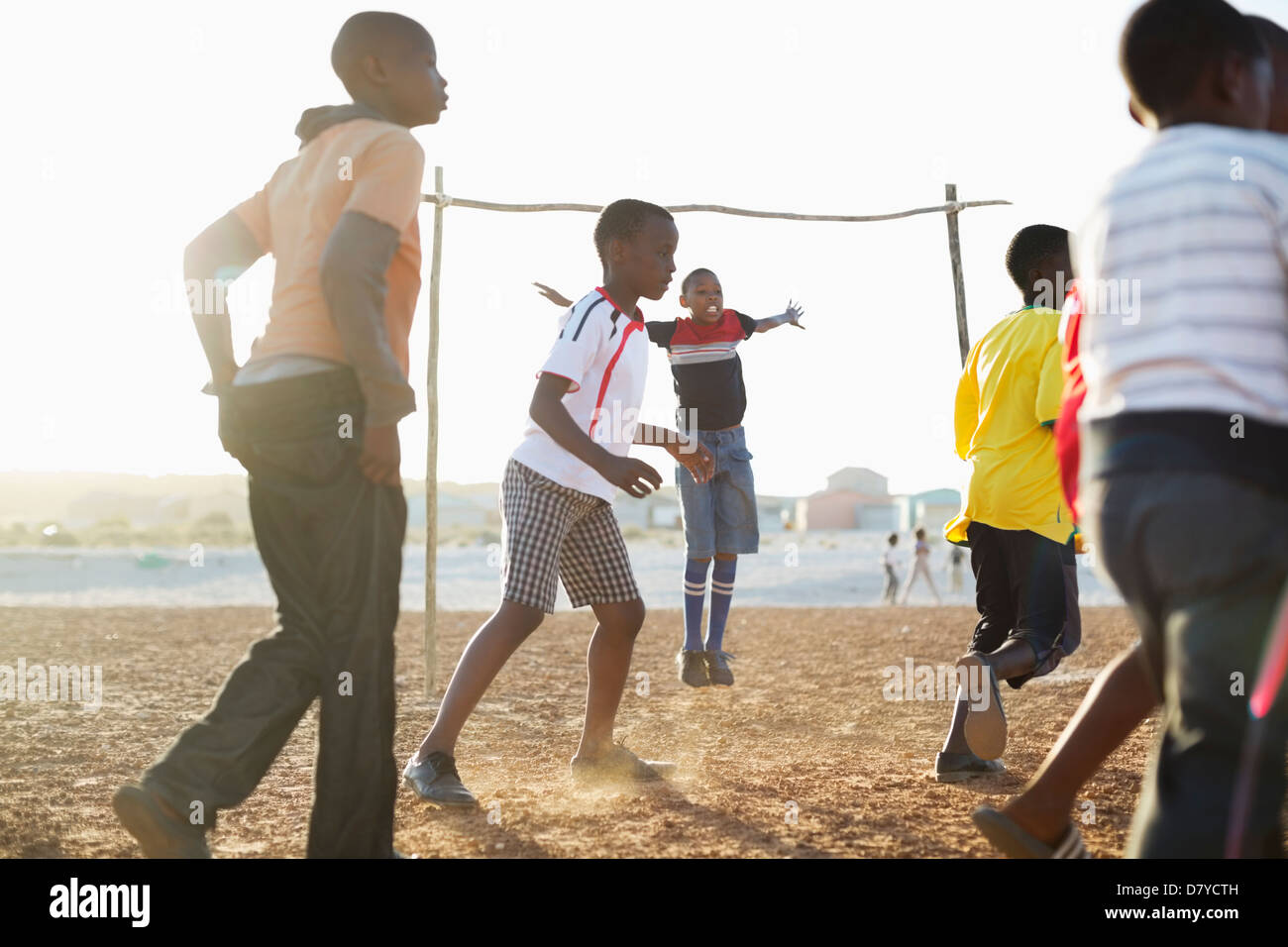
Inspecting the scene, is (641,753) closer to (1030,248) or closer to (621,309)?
(621,309)

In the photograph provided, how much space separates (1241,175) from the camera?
1.93 metres

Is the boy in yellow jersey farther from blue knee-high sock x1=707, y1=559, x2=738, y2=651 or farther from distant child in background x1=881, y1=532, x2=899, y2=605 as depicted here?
distant child in background x1=881, y1=532, x2=899, y2=605

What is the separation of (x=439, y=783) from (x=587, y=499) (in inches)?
42.1

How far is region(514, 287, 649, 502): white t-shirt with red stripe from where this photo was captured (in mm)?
3982

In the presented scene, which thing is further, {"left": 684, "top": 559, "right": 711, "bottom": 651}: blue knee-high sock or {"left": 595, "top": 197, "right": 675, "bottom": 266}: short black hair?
{"left": 684, "top": 559, "right": 711, "bottom": 651}: blue knee-high sock

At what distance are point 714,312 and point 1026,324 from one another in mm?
2544

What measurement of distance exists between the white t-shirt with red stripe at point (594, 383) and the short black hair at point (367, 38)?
1.28 m

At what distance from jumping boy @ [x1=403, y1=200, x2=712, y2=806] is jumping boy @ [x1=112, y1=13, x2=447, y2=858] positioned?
1.12 metres

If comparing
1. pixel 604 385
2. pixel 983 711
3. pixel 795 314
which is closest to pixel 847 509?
pixel 795 314

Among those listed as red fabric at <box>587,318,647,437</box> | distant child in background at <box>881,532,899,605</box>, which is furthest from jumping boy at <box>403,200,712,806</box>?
distant child in background at <box>881,532,899,605</box>

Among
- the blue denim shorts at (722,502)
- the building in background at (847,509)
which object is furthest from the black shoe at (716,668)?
the building in background at (847,509)

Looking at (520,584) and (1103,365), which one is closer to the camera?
(1103,365)
